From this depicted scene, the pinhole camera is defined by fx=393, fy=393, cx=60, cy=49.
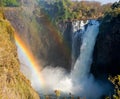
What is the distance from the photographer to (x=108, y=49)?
1742 inches

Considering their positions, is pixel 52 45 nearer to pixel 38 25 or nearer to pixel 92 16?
pixel 38 25

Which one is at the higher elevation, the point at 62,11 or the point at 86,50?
the point at 62,11

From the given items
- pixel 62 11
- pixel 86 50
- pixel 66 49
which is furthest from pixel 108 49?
pixel 62 11

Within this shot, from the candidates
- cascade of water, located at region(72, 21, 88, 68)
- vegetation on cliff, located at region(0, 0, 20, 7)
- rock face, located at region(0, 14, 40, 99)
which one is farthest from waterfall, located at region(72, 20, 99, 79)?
rock face, located at region(0, 14, 40, 99)

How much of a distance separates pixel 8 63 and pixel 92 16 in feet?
144

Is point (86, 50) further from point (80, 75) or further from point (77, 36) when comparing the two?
point (80, 75)

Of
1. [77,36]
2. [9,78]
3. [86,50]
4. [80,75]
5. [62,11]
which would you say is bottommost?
[9,78]

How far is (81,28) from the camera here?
51.7 meters

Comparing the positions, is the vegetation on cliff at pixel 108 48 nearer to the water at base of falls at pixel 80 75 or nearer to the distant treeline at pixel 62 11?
the water at base of falls at pixel 80 75

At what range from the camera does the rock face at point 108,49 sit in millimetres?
42938

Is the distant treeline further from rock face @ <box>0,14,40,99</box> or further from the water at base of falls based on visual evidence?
rock face @ <box>0,14,40,99</box>

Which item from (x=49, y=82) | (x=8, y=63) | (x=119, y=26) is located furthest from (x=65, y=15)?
(x=8, y=63)

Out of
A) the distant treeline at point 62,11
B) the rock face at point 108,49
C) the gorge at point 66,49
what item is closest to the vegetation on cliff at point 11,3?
the distant treeline at point 62,11

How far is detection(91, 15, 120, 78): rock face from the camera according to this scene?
141ft
